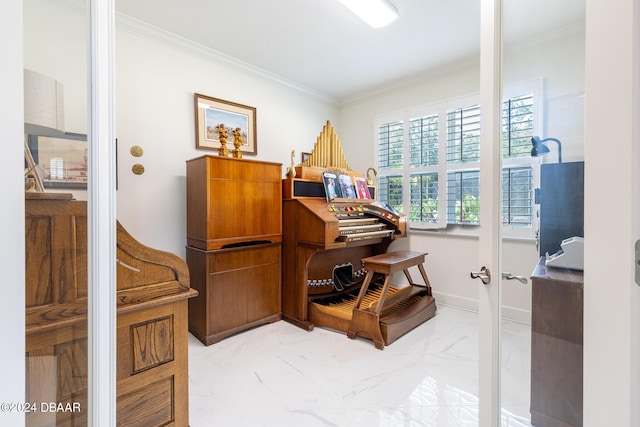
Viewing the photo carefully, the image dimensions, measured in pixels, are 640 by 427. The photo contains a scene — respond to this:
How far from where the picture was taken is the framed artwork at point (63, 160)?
74 centimetres

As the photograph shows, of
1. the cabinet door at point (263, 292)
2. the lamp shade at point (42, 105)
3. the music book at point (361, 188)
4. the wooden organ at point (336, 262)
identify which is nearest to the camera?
the lamp shade at point (42, 105)

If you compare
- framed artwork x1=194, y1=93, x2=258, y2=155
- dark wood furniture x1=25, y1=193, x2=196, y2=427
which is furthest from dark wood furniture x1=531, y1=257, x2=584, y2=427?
framed artwork x1=194, y1=93, x2=258, y2=155

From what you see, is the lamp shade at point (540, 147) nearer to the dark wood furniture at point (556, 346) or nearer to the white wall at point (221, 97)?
the white wall at point (221, 97)

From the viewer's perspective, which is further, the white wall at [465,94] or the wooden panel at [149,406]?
the wooden panel at [149,406]

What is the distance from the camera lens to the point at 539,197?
3.07ft

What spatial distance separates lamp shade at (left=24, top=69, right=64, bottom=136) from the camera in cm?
66

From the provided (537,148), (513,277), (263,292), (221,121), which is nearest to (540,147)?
(537,148)

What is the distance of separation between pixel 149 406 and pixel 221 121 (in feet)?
8.32

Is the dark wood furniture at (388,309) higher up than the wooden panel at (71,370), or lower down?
lower down

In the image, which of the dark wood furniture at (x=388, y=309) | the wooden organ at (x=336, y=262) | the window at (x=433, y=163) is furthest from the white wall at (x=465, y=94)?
the dark wood furniture at (x=388, y=309)

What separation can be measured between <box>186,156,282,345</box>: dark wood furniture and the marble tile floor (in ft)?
0.67

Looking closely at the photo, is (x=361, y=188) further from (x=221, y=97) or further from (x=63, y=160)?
(x=63, y=160)

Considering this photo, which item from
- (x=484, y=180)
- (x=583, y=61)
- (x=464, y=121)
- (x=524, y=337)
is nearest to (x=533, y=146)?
(x=484, y=180)

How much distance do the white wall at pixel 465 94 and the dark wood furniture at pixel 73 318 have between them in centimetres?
138
